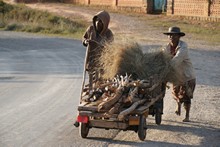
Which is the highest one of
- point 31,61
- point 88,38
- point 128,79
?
point 88,38

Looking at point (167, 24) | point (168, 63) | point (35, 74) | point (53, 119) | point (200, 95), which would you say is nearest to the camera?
point (168, 63)

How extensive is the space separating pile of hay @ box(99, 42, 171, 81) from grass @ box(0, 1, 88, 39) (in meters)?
19.9

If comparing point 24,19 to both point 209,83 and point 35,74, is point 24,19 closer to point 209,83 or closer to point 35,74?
point 35,74

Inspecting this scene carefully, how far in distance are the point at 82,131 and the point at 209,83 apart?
7.10 meters

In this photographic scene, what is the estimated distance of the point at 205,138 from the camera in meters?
8.69

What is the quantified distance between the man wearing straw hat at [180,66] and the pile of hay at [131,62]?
191mm

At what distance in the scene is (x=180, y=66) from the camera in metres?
9.57

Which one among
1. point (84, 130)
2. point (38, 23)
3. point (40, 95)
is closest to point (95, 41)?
point (84, 130)

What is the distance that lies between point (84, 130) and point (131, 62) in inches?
58.9

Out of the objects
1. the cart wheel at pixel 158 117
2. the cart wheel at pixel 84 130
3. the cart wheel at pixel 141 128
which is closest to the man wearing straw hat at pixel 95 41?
the cart wheel at pixel 84 130

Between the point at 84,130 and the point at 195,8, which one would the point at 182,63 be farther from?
the point at 195,8

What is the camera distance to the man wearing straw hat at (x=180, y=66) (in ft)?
30.7

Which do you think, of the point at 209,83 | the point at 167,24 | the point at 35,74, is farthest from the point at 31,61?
the point at 167,24

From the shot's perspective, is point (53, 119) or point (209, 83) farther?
point (209, 83)
